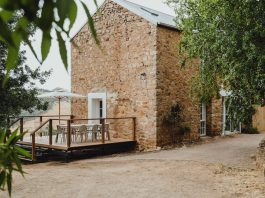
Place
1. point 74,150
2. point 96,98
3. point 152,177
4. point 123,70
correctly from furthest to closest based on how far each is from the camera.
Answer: point 96,98 → point 123,70 → point 74,150 → point 152,177

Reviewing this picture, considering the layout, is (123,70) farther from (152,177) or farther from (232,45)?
(152,177)

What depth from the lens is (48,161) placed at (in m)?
12.6

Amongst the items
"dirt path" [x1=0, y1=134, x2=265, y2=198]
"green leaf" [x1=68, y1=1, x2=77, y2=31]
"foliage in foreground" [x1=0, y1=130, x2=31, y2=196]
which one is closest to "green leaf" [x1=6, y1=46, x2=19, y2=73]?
"green leaf" [x1=68, y1=1, x2=77, y2=31]

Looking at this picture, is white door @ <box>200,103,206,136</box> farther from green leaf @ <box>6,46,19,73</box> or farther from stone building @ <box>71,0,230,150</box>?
green leaf @ <box>6,46,19,73</box>

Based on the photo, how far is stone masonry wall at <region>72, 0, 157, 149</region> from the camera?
13789 mm

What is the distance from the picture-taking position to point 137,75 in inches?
560

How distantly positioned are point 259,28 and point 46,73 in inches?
A: 407

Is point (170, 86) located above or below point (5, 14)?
above

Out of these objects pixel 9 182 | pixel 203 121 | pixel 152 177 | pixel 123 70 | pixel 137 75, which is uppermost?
pixel 123 70

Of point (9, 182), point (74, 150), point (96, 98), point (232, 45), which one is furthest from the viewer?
point (96, 98)

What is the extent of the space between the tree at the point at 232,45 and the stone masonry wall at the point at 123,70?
252cm

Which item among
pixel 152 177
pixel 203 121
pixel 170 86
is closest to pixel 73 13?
pixel 152 177

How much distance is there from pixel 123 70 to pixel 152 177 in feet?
22.4

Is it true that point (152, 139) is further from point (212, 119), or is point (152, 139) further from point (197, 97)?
point (212, 119)
